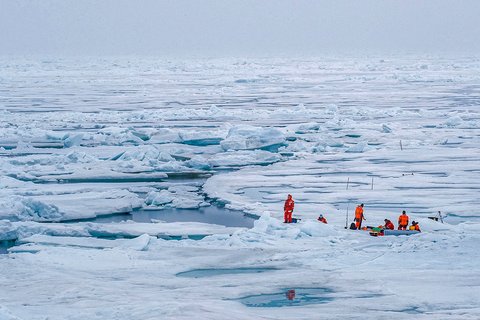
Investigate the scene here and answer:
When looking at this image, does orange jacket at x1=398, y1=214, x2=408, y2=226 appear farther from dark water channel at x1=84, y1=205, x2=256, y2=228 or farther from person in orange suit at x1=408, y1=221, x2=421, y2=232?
dark water channel at x1=84, y1=205, x2=256, y2=228

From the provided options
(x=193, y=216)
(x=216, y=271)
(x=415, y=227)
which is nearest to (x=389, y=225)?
(x=415, y=227)

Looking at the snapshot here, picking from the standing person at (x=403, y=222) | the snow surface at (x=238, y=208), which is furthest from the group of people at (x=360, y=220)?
the snow surface at (x=238, y=208)

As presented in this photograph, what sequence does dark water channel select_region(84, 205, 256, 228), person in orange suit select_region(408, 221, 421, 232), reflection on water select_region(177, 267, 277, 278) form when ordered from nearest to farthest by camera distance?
reflection on water select_region(177, 267, 277, 278) → person in orange suit select_region(408, 221, 421, 232) → dark water channel select_region(84, 205, 256, 228)

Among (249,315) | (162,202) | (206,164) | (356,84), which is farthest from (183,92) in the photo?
(249,315)

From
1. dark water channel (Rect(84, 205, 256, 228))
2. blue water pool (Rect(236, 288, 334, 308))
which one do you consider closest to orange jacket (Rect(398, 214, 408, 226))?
dark water channel (Rect(84, 205, 256, 228))

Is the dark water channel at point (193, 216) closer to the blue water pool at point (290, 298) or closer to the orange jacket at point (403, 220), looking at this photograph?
the orange jacket at point (403, 220)

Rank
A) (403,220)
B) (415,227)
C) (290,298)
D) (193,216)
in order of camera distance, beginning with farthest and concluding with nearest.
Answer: (193,216), (403,220), (415,227), (290,298)

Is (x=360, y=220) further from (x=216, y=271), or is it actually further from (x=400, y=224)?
(x=216, y=271)

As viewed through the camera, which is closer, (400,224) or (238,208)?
(400,224)

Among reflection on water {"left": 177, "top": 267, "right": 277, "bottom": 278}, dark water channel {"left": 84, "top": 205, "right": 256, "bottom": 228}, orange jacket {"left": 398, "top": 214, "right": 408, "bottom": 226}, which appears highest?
orange jacket {"left": 398, "top": 214, "right": 408, "bottom": 226}
